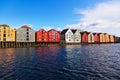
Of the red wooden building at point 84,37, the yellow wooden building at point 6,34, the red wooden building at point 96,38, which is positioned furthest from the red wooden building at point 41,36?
the red wooden building at point 96,38

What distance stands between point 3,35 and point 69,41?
6686 centimetres

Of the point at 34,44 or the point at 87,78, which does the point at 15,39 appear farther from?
the point at 87,78

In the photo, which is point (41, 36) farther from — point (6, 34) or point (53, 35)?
point (6, 34)

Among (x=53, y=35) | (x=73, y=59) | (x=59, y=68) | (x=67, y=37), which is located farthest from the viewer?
(x=67, y=37)

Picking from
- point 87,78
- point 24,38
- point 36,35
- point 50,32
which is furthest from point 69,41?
point 87,78

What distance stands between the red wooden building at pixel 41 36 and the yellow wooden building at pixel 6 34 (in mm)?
20622

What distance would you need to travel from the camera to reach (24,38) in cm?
11438

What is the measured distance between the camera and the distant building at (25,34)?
368ft

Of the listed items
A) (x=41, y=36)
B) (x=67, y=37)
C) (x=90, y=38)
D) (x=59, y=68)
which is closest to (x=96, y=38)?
(x=90, y=38)

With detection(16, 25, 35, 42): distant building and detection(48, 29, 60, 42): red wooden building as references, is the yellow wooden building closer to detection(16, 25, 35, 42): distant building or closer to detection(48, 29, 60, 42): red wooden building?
detection(16, 25, 35, 42): distant building

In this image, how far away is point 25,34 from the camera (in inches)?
4537

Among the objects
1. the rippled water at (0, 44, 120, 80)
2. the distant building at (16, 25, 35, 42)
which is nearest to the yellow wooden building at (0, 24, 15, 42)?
the distant building at (16, 25, 35, 42)

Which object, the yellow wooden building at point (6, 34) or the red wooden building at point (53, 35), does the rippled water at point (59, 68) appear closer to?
the yellow wooden building at point (6, 34)

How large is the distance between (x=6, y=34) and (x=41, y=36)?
28.3m
